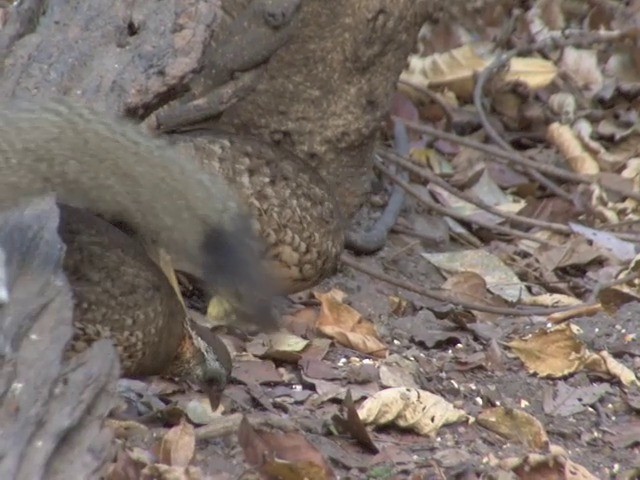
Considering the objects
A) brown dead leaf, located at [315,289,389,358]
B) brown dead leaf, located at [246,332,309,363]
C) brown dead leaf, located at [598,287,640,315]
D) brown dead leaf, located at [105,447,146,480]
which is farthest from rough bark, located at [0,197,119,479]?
brown dead leaf, located at [598,287,640,315]

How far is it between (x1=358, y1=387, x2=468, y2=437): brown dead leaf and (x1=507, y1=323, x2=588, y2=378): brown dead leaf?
561 mm

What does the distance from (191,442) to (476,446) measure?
81 centimetres

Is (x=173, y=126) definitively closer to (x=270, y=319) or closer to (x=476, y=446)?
(x=476, y=446)

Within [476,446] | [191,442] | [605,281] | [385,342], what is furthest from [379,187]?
[191,442]

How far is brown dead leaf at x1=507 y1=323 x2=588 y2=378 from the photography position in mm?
4242

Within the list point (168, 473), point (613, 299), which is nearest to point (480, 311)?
point (613, 299)

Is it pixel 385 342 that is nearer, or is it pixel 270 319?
pixel 270 319

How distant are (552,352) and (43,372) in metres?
2.31

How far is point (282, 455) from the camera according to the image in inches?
128

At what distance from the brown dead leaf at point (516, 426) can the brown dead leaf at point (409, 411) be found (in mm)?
71

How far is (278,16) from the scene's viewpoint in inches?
183

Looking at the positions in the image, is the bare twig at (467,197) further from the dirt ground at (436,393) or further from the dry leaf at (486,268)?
the dirt ground at (436,393)

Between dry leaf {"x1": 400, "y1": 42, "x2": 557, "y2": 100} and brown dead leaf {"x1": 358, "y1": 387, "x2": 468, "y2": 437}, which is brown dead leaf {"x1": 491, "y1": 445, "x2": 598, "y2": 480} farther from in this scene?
dry leaf {"x1": 400, "y1": 42, "x2": 557, "y2": 100}

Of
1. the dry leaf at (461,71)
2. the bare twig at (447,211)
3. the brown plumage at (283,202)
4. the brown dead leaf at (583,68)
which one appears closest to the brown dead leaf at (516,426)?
the brown plumage at (283,202)
